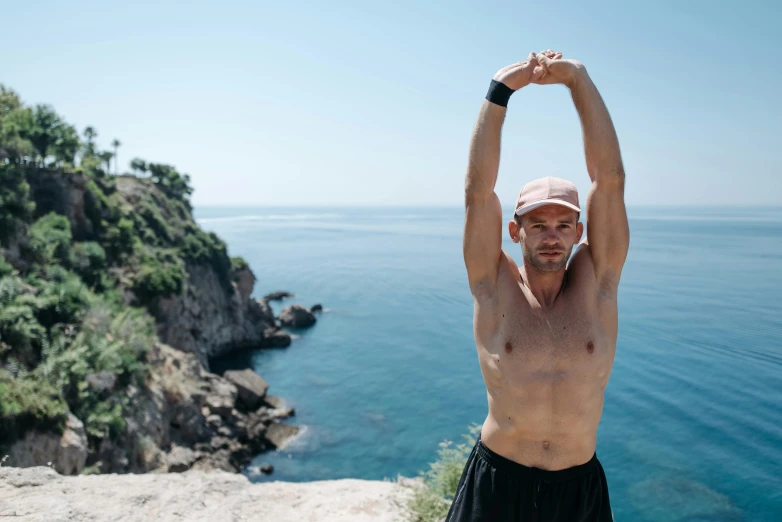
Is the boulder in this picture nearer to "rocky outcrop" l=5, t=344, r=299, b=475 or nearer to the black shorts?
"rocky outcrop" l=5, t=344, r=299, b=475

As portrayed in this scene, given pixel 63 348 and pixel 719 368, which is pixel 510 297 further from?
pixel 719 368

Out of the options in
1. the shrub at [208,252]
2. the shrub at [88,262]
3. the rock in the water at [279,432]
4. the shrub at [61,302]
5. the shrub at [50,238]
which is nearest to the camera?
the shrub at [61,302]

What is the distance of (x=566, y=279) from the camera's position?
3473mm

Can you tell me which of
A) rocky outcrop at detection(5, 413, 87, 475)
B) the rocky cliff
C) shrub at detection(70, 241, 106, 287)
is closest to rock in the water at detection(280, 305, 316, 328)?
the rocky cliff

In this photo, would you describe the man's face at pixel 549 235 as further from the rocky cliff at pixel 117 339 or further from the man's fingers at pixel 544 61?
the rocky cliff at pixel 117 339

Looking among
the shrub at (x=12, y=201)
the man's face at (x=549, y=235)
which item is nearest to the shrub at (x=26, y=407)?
the shrub at (x=12, y=201)

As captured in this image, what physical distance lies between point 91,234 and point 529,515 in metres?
36.7

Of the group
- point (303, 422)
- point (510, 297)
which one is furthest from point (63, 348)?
point (510, 297)

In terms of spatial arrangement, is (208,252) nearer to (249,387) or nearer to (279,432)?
(249,387)

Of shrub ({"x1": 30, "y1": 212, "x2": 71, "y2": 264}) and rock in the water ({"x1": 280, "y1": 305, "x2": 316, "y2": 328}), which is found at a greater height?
shrub ({"x1": 30, "y1": 212, "x2": 71, "y2": 264})

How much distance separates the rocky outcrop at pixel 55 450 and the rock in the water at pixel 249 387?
19.6m

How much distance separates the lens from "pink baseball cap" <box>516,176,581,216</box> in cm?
317

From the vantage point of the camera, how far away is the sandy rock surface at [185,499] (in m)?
5.68

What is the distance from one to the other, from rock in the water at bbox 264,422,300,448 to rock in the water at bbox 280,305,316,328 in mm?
21410
